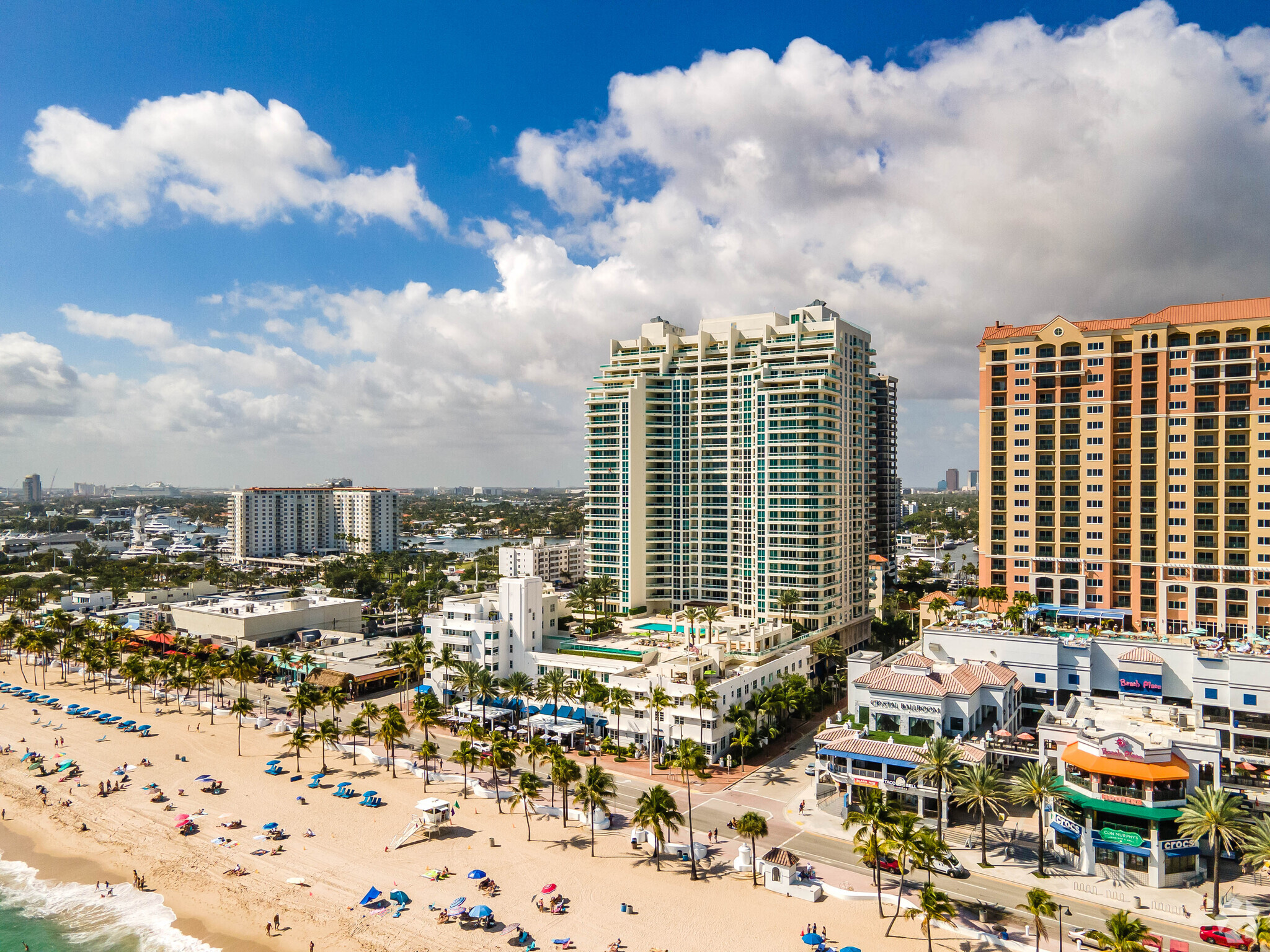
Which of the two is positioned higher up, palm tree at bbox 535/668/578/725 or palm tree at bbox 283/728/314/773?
palm tree at bbox 535/668/578/725

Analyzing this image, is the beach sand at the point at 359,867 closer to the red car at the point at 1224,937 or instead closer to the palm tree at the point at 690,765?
the palm tree at the point at 690,765

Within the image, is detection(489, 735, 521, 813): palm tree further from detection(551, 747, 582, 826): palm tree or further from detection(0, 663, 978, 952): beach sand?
detection(551, 747, 582, 826): palm tree

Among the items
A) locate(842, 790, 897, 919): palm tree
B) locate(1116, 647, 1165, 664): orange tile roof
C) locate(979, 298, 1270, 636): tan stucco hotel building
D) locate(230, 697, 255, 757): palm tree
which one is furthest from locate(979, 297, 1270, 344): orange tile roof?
locate(230, 697, 255, 757): palm tree

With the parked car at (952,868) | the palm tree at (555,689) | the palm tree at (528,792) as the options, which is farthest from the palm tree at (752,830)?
the palm tree at (555,689)

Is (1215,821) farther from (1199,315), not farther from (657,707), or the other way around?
(1199,315)

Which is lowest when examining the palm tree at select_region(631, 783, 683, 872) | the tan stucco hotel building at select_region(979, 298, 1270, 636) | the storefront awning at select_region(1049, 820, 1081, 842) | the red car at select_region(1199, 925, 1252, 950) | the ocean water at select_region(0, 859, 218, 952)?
the ocean water at select_region(0, 859, 218, 952)

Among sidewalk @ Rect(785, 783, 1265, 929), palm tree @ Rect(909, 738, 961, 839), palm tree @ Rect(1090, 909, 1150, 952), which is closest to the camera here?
palm tree @ Rect(1090, 909, 1150, 952)
